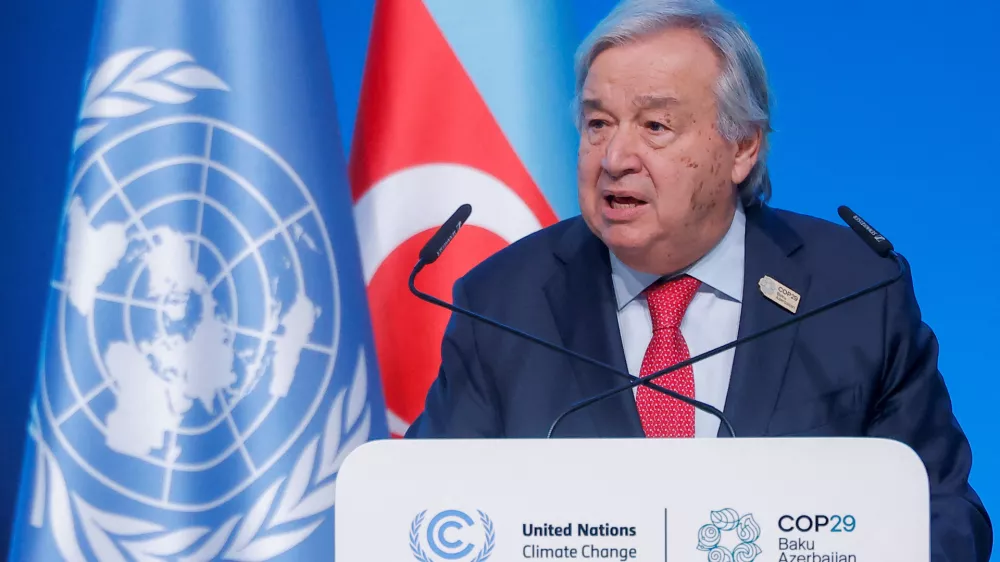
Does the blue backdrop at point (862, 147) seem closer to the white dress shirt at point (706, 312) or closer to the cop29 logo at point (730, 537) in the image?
the white dress shirt at point (706, 312)

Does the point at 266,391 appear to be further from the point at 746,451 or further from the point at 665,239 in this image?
the point at 746,451

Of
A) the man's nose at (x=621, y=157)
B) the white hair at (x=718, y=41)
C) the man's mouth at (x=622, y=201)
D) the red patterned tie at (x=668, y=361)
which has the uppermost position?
the white hair at (x=718, y=41)

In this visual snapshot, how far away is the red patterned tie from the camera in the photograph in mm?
1592

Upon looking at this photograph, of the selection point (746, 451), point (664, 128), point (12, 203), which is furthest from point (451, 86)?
point (746, 451)

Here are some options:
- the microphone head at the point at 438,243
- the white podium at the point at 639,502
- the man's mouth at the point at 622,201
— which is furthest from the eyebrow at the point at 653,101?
the white podium at the point at 639,502

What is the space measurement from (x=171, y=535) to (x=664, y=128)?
1279mm

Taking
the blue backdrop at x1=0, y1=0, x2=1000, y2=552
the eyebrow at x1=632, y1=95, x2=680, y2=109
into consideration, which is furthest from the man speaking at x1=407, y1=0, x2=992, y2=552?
the blue backdrop at x1=0, y1=0, x2=1000, y2=552

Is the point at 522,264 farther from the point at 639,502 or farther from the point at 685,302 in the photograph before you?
the point at 639,502

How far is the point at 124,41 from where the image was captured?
2160mm

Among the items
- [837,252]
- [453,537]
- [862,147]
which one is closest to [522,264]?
[837,252]

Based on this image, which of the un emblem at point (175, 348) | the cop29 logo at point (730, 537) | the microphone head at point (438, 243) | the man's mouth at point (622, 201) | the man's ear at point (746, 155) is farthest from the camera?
the un emblem at point (175, 348)

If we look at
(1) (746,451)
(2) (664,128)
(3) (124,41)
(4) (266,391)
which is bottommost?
(1) (746,451)

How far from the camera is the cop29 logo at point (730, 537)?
101 centimetres

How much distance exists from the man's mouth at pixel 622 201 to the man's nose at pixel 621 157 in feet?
0.12
